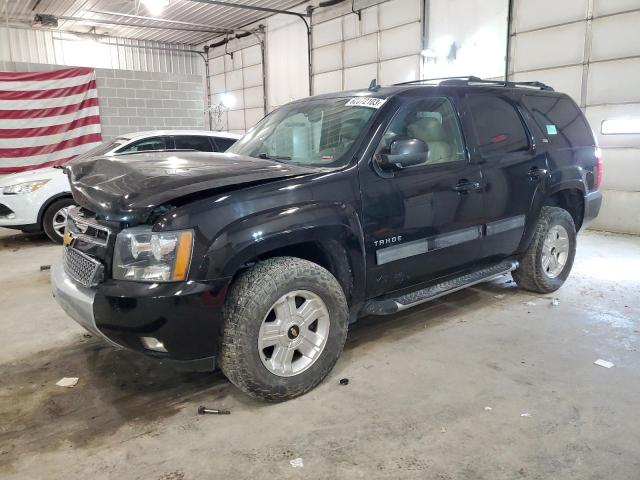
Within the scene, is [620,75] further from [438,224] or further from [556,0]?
[438,224]

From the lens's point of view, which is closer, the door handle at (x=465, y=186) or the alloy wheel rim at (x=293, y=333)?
the alloy wheel rim at (x=293, y=333)

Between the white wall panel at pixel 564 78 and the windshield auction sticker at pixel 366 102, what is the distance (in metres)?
6.23

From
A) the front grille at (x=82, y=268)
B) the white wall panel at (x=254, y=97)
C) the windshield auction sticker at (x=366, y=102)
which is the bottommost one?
the front grille at (x=82, y=268)

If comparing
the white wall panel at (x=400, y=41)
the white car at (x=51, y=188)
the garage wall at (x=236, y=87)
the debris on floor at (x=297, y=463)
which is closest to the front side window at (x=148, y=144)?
the white car at (x=51, y=188)

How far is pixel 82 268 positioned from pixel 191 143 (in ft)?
15.4

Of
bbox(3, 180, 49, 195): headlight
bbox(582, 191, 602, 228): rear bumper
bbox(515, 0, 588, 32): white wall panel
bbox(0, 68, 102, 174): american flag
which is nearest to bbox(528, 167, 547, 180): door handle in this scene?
bbox(582, 191, 602, 228): rear bumper

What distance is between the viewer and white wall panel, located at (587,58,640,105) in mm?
7551

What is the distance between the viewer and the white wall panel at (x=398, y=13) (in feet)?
36.0

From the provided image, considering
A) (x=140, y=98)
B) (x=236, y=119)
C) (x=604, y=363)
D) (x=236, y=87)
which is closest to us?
(x=604, y=363)

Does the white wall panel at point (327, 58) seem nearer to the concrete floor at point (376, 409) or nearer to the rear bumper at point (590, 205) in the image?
the rear bumper at point (590, 205)

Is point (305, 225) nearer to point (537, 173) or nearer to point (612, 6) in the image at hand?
point (537, 173)

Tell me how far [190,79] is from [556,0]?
26.2ft

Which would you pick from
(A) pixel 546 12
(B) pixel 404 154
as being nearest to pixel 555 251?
(B) pixel 404 154

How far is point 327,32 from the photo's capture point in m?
13.5
